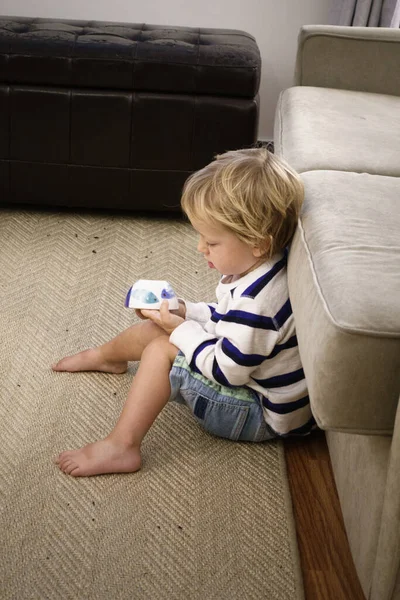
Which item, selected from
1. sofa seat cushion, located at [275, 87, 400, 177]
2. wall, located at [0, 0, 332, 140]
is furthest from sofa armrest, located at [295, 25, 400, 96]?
wall, located at [0, 0, 332, 140]

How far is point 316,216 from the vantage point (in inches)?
50.7

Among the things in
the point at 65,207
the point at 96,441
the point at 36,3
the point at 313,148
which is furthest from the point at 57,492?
the point at 36,3

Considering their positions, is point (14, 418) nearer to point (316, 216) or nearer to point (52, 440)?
point (52, 440)

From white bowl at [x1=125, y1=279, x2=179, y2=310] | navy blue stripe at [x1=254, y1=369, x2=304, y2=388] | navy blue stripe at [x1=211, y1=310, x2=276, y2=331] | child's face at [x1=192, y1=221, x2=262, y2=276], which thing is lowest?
navy blue stripe at [x1=254, y1=369, x2=304, y2=388]

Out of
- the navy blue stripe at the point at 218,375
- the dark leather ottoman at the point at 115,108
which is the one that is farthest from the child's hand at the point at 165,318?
the dark leather ottoman at the point at 115,108

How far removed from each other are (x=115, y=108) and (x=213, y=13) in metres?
0.92

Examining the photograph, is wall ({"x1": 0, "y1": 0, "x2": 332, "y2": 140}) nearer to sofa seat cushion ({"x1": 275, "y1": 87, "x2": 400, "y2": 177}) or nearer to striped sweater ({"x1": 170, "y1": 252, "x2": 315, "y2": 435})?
sofa seat cushion ({"x1": 275, "y1": 87, "x2": 400, "y2": 177})

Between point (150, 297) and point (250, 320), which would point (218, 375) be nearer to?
point (250, 320)

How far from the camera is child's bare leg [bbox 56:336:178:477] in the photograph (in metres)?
1.37

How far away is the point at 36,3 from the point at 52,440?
6.55ft

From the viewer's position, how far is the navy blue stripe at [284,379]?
1379mm

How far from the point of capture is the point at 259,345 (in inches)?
52.1

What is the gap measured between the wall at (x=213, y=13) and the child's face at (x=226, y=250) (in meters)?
1.82

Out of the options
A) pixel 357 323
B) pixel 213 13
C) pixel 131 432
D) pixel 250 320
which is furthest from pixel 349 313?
pixel 213 13
